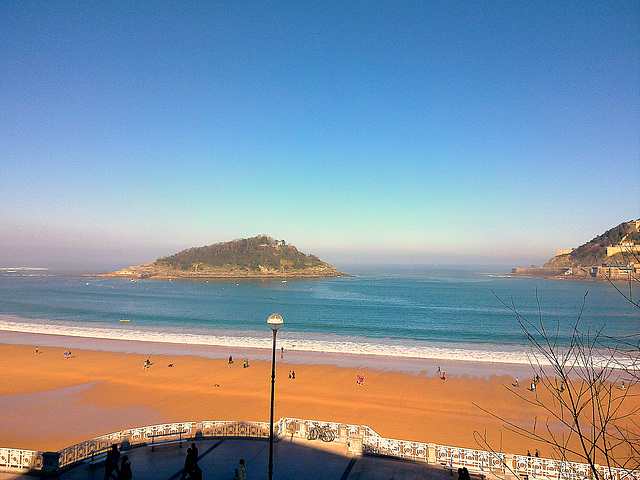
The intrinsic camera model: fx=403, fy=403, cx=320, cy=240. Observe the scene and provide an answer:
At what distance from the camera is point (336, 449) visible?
12.7 m

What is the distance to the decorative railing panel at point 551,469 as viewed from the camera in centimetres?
1087

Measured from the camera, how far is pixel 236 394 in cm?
2355

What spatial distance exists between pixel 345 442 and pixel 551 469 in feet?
20.4

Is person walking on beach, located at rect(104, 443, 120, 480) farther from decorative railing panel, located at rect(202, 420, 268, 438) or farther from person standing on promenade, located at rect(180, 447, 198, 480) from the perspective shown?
decorative railing panel, located at rect(202, 420, 268, 438)

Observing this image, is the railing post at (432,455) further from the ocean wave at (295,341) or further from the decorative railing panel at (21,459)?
the ocean wave at (295,341)

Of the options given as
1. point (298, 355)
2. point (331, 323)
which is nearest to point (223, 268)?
point (331, 323)

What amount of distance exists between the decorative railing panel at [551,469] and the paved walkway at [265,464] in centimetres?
228

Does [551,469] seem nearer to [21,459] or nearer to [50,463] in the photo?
[50,463]

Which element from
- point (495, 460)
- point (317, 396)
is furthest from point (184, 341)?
point (495, 460)

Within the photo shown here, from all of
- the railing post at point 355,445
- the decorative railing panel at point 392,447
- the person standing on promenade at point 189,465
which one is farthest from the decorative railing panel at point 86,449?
the decorative railing panel at point 392,447

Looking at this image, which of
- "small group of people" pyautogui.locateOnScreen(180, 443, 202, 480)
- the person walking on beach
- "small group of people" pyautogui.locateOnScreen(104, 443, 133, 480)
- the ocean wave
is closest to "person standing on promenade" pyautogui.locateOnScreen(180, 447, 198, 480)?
"small group of people" pyautogui.locateOnScreen(180, 443, 202, 480)

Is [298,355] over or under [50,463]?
under

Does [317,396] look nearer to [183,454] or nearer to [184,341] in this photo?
[183,454]

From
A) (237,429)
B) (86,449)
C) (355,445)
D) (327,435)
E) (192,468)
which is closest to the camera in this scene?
(192,468)
